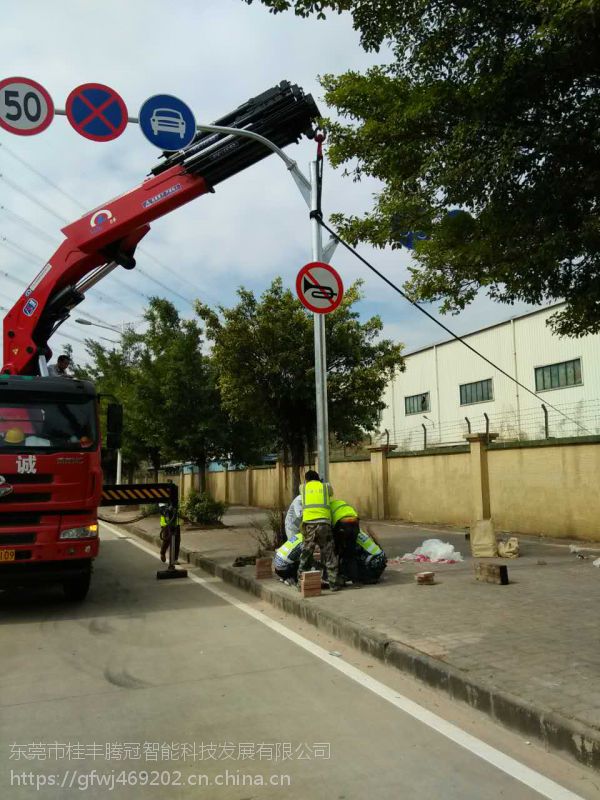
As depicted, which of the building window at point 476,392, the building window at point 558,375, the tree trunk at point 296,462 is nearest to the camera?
the tree trunk at point 296,462

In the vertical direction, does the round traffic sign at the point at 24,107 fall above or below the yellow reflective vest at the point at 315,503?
above

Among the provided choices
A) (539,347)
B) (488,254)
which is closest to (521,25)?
(488,254)

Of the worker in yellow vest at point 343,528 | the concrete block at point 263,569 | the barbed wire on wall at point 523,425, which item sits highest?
the barbed wire on wall at point 523,425

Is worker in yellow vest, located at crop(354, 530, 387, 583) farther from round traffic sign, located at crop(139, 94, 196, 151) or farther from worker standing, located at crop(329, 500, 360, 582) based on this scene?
round traffic sign, located at crop(139, 94, 196, 151)

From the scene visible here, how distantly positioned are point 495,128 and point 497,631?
4268 mm

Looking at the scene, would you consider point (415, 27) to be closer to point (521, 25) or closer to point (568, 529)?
point (521, 25)

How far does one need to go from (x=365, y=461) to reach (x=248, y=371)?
8.75m

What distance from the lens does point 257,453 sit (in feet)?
70.4

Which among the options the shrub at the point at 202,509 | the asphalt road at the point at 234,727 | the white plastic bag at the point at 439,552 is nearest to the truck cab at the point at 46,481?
the asphalt road at the point at 234,727

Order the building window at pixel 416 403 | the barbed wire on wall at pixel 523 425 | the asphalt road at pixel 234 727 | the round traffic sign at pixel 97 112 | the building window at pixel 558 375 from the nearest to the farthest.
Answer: the asphalt road at pixel 234 727 → the round traffic sign at pixel 97 112 → the barbed wire on wall at pixel 523 425 → the building window at pixel 558 375 → the building window at pixel 416 403

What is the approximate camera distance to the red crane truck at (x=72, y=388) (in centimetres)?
795

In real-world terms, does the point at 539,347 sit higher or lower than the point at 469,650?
higher

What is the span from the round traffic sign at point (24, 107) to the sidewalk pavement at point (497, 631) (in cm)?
617

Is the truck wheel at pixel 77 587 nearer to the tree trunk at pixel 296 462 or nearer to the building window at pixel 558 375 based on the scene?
the tree trunk at pixel 296 462
